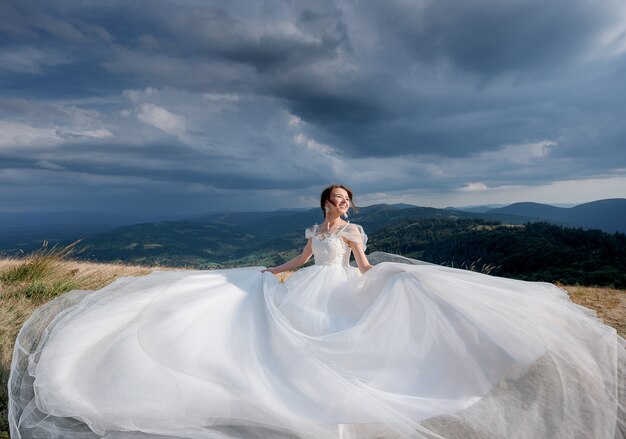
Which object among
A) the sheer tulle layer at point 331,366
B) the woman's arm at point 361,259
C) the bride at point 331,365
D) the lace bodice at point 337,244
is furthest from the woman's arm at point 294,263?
the sheer tulle layer at point 331,366

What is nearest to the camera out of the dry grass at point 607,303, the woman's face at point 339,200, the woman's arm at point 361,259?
the woman's arm at point 361,259

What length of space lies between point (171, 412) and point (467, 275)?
4388 millimetres

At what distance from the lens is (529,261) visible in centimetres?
10444

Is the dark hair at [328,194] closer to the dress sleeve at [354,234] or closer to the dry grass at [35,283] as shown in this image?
the dress sleeve at [354,234]

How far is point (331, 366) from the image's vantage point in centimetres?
419

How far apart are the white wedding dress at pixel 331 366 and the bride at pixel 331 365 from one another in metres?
0.01

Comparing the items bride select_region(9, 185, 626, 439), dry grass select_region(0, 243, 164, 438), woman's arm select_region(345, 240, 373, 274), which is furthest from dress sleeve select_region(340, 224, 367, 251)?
dry grass select_region(0, 243, 164, 438)

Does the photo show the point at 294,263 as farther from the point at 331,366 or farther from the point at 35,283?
the point at 35,283

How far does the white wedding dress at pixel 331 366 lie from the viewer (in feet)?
12.1

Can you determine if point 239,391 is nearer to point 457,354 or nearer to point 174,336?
point 174,336

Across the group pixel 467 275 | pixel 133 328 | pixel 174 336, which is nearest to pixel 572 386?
pixel 467 275

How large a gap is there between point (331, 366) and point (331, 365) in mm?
20

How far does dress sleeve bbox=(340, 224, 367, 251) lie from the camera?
256 inches

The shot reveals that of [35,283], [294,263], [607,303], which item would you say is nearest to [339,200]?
[294,263]
